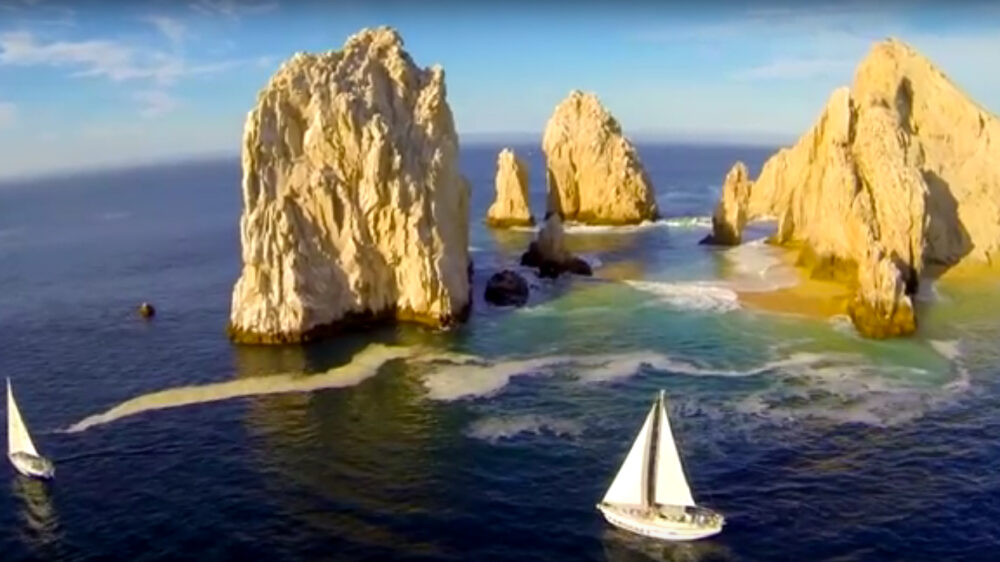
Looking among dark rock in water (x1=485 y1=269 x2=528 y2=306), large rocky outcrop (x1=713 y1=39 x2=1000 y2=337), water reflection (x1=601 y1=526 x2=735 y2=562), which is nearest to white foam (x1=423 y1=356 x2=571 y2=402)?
dark rock in water (x1=485 y1=269 x2=528 y2=306)

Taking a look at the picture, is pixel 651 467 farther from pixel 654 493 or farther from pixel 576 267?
pixel 576 267

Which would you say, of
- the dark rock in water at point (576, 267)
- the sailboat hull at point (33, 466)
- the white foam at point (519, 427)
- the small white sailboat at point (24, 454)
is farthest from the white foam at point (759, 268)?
the small white sailboat at point (24, 454)

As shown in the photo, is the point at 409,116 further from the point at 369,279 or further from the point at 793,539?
the point at 793,539

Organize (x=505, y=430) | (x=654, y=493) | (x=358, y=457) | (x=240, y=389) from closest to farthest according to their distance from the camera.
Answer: (x=654, y=493), (x=358, y=457), (x=505, y=430), (x=240, y=389)

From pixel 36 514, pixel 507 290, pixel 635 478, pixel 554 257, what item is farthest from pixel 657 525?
pixel 554 257

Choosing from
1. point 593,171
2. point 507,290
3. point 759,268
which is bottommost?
point 759,268

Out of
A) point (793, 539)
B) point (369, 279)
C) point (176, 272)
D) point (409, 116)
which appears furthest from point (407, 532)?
point (176, 272)
